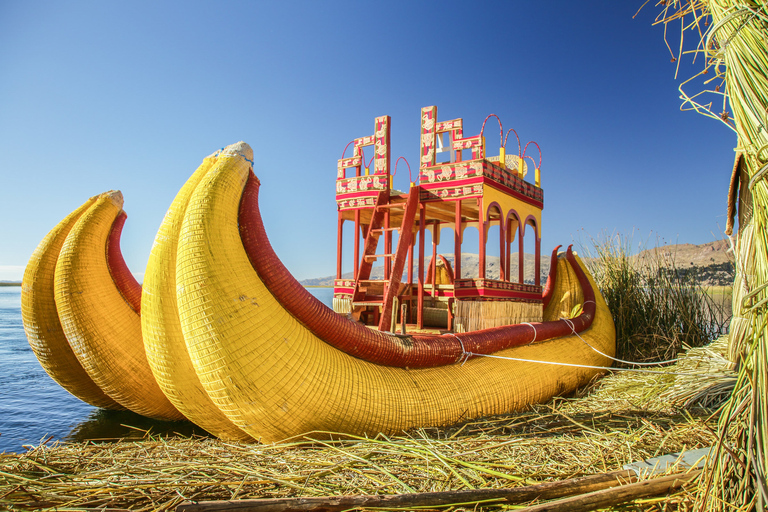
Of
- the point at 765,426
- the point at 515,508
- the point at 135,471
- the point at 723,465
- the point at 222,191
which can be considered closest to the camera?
the point at 765,426

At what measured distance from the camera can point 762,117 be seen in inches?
74.9

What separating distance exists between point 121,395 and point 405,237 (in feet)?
13.7

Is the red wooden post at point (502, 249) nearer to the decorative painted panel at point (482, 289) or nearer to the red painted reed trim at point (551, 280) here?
the decorative painted panel at point (482, 289)

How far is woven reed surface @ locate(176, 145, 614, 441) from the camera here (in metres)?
2.98

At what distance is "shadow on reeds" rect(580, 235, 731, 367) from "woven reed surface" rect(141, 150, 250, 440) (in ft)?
23.7

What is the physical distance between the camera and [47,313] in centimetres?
459

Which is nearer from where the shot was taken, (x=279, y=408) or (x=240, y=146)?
(x=279, y=408)

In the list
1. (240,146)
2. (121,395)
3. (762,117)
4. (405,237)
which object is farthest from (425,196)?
(762,117)

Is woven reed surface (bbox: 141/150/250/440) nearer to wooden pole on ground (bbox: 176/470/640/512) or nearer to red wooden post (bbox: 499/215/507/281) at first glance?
wooden pole on ground (bbox: 176/470/640/512)

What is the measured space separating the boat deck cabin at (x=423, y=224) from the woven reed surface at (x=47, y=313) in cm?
371

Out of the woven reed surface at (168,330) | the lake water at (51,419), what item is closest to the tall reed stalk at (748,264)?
the woven reed surface at (168,330)

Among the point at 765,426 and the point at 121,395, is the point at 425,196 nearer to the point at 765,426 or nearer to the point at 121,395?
the point at 121,395

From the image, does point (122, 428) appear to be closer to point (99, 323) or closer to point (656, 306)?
point (99, 323)

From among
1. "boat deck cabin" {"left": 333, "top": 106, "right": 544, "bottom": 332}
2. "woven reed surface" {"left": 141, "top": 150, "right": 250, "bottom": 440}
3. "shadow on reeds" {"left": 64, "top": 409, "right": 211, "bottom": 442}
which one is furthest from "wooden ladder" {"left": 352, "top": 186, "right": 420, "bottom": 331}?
"woven reed surface" {"left": 141, "top": 150, "right": 250, "bottom": 440}
